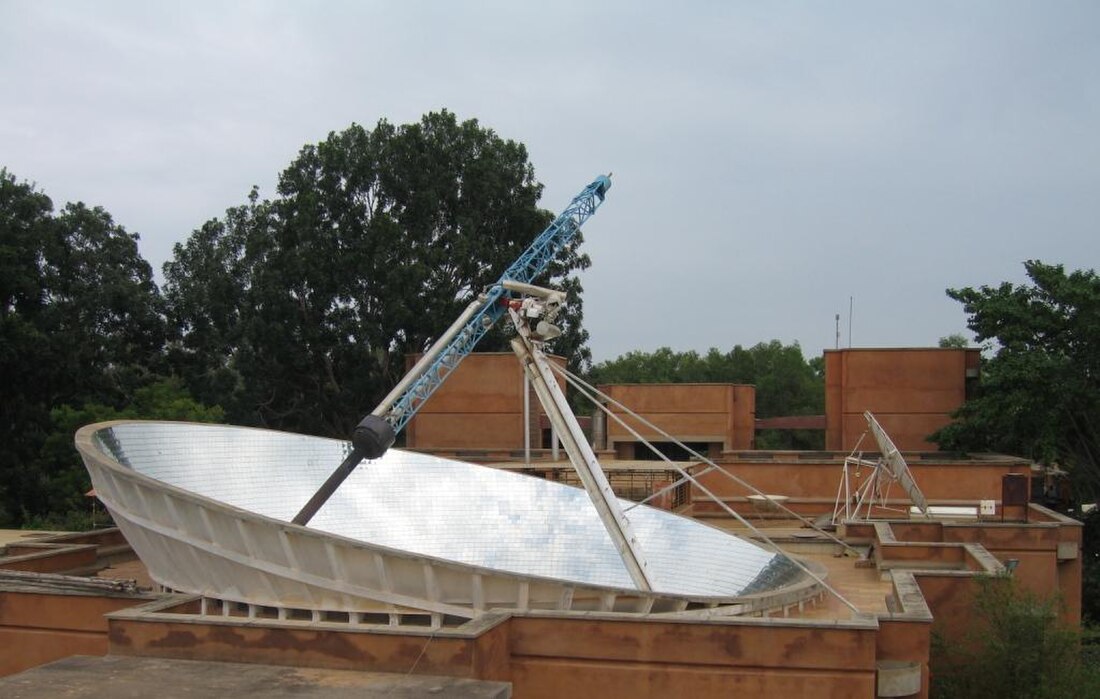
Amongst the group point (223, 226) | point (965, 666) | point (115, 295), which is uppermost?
point (223, 226)

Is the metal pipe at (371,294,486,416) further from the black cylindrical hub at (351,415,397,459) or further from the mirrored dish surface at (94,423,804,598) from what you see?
the mirrored dish surface at (94,423,804,598)

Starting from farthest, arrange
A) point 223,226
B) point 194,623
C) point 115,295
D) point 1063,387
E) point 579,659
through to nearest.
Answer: point 223,226 < point 115,295 < point 1063,387 < point 579,659 < point 194,623

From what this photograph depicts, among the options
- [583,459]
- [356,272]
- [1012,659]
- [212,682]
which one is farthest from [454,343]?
[356,272]

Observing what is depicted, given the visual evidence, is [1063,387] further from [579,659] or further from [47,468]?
[47,468]

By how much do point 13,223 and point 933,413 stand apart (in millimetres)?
38789

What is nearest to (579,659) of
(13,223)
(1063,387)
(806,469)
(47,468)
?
(806,469)

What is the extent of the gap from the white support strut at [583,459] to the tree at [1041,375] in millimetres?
24121

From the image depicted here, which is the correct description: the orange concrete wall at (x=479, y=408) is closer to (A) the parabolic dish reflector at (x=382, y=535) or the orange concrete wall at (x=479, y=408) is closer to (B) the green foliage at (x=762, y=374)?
(A) the parabolic dish reflector at (x=382, y=535)

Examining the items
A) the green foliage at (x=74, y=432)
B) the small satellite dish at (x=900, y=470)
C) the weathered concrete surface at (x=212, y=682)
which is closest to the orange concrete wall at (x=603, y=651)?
the weathered concrete surface at (x=212, y=682)

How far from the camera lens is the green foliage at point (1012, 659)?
17125mm

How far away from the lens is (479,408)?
149 feet

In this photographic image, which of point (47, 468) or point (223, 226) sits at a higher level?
point (223, 226)

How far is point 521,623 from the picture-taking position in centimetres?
1459

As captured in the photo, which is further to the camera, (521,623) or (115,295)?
(115,295)
